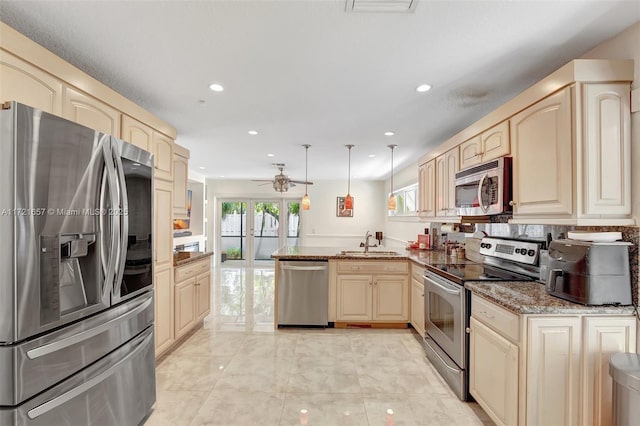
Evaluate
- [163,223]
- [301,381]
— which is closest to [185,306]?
[163,223]

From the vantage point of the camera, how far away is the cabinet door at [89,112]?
71.6 inches

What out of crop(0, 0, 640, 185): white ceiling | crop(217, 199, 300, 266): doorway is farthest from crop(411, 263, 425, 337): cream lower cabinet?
crop(217, 199, 300, 266): doorway

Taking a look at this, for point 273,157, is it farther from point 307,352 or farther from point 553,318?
point 553,318

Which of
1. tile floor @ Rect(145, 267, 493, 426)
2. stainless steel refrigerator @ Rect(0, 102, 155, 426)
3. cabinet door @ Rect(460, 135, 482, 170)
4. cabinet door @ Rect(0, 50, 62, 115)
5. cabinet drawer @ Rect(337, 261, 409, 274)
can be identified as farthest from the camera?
cabinet drawer @ Rect(337, 261, 409, 274)

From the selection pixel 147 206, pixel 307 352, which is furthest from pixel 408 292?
pixel 147 206

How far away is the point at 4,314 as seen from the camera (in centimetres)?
123

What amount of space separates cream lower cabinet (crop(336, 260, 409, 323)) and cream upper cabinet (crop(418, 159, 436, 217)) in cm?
74

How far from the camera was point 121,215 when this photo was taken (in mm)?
1724

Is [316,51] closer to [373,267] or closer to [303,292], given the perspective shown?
[373,267]

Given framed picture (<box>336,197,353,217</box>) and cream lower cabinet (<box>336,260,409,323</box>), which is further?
framed picture (<box>336,197,353,217</box>)

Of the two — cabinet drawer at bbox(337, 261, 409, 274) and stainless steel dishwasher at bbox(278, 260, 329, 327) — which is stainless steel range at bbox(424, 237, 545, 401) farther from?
stainless steel dishwasher at bbox(278, 260, 329, 327)

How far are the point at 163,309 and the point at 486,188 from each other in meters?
2.99

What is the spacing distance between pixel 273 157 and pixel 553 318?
4.28 meters

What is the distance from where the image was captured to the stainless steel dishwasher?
12.1ft
